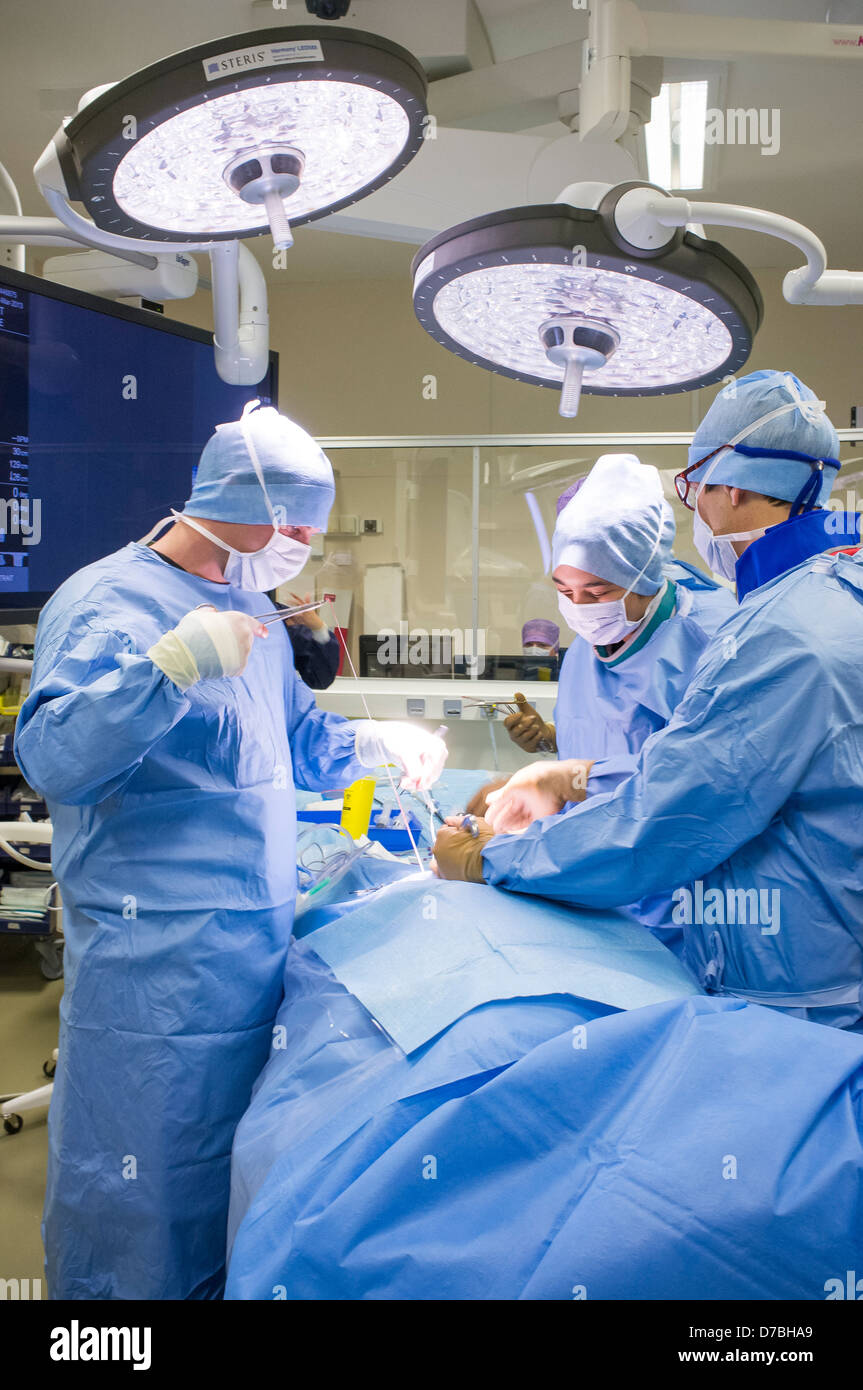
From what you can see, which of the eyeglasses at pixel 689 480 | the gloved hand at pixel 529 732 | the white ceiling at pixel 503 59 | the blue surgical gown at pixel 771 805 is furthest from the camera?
the white ceiling at pixel 503 59

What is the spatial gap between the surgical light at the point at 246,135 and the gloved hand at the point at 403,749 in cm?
104

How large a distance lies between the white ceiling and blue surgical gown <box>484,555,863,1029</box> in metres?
1.44

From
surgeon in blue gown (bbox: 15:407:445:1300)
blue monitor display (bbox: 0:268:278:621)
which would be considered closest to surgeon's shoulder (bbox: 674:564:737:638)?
surgeon in blue gown (bbox: 15:407:445:1300)

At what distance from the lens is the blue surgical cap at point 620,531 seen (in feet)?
5.62

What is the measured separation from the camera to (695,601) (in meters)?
1.92

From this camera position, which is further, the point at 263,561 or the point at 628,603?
the point at 628,603

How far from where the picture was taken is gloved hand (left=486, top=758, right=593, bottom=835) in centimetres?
164

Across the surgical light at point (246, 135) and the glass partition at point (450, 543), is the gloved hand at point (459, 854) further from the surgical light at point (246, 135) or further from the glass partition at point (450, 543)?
the glass partition at point (450, 543)

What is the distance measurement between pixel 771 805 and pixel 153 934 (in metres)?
0.90

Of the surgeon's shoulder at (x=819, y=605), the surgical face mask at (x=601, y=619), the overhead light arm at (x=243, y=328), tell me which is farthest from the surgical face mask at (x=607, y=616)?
the overhead light arm at (x=243, y=328)

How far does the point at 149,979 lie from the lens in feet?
4.55

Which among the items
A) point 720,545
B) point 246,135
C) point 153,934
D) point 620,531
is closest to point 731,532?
point 720,545

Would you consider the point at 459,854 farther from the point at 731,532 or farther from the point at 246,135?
the point at 246,135

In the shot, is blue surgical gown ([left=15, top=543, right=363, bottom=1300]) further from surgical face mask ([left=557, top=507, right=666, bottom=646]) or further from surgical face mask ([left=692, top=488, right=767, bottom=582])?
surgical face mask ([left=692, top=488, right=767, bottom=582])
